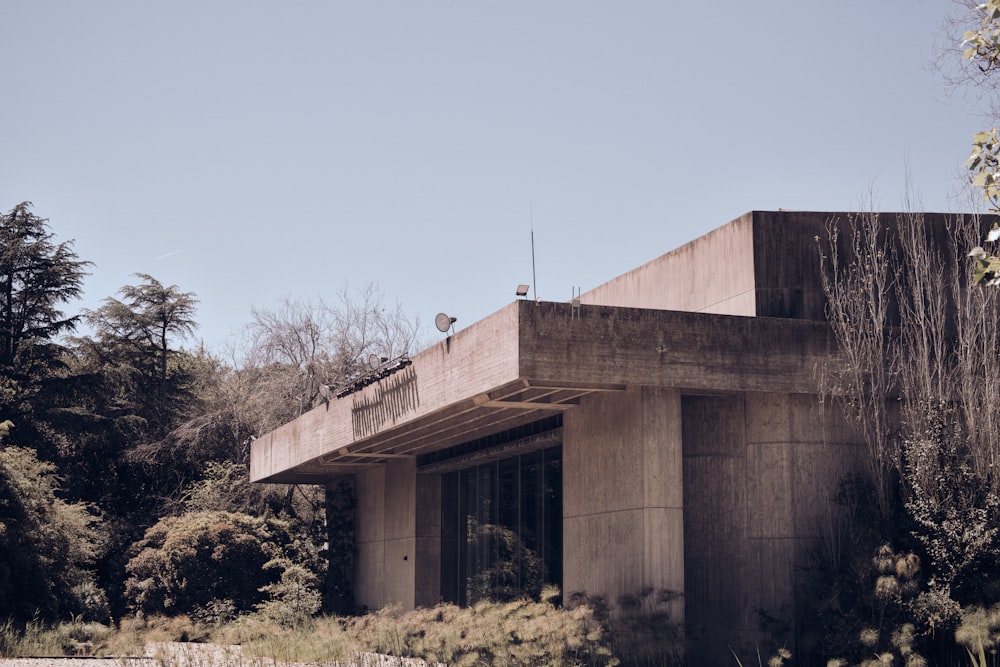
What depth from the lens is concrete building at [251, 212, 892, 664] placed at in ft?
55.4

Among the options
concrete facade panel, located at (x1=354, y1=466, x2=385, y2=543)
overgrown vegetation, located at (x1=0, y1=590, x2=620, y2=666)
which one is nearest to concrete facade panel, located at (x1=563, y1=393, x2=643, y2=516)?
overgrown vegetation, located at (x1=0, y1=590, x2=620, y2=666)

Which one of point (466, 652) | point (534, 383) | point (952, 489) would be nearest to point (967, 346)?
point (952, 489)

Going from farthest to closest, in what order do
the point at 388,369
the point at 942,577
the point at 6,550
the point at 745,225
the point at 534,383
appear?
the point at 6,550, the point at 388,369, the point at 745,225, the point at 534,383, the point at 942,577

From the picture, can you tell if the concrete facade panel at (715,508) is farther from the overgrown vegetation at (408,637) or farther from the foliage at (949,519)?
the foliage at (949,519)

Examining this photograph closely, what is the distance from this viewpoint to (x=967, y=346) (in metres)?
17.5

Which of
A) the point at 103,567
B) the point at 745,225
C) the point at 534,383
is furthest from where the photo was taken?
the point at 103,567

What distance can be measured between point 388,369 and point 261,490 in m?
16.0

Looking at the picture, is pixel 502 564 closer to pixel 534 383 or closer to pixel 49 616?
pixel 534 383

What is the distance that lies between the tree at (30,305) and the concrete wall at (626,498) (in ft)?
78.8

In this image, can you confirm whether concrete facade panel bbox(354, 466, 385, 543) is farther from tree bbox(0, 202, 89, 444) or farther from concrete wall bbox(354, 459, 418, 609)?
tree bbox(0, 202, 89, 444)

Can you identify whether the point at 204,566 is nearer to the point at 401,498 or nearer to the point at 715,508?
the point at 401,498

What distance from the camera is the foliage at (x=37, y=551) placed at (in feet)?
82.8

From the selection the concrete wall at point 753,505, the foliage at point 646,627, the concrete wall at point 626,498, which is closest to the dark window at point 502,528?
the concrete wall at point 626,498

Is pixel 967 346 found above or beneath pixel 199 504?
above
